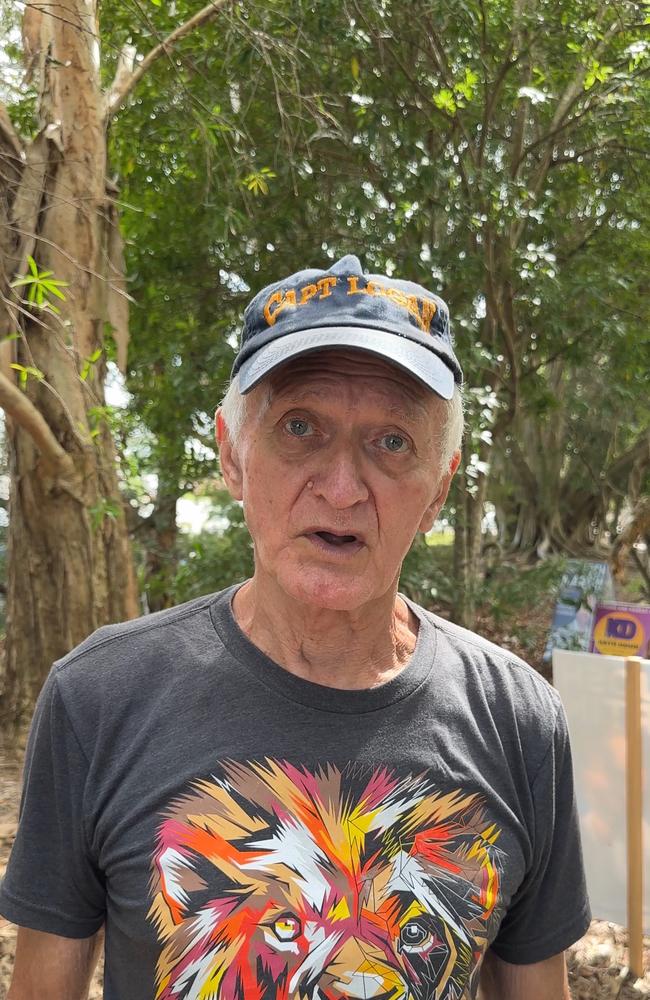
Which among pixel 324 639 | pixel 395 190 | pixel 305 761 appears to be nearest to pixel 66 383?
pixel 395 190

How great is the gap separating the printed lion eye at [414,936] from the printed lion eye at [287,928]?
16 centimetres

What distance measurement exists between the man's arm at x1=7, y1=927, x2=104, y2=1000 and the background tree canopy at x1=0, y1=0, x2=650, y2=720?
2.70 meters

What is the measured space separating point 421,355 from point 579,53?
15.9 feet

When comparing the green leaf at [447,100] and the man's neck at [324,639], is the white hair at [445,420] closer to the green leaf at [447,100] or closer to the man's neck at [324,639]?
the man's neck at [324,639]

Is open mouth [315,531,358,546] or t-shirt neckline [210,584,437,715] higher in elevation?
open mouth [315,531,358,546]

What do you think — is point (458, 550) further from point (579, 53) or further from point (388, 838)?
point (388, 838)

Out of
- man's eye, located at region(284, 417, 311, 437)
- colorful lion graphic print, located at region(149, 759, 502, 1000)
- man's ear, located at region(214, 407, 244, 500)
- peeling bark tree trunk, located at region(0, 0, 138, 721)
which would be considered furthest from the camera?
peeling bark tree trunk, located at region(0, 0, 138, 721)

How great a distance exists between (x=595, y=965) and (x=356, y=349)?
3.28 m

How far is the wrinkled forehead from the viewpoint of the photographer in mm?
1334

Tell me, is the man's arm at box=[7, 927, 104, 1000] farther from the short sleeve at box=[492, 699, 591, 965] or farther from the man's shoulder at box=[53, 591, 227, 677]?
the short sleeve at box=[492, 699, 591, 965]

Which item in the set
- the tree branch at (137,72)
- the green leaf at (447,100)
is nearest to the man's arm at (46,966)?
the tree branch at (137,72)

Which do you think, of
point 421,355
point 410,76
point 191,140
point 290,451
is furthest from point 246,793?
point 410,76

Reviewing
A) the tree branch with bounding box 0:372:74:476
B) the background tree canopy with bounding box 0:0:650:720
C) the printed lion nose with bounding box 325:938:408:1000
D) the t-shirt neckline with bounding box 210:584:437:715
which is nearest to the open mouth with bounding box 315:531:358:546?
the t-shirt neckline with bounding box 210:584:437:715

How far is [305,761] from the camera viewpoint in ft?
4.28
